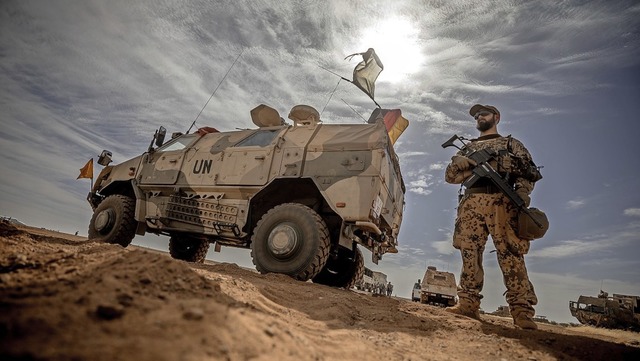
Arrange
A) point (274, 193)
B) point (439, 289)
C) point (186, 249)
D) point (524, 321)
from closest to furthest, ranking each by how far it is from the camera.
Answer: point (524, 321) < point (274, 193) < point (186, 249) < point (439, 289)

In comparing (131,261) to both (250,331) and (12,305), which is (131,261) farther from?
(250,331)

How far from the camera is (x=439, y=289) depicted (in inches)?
530

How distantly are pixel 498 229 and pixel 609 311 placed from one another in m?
18.1

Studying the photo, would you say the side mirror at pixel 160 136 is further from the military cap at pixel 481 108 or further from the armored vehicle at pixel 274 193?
the military cap at pixel 481 108

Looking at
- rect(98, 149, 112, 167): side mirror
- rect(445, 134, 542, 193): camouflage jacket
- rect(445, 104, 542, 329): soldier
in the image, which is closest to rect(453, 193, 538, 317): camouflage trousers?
rect(445, 104, 542, 329): soldier

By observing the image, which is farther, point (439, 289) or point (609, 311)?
point (609, 311)

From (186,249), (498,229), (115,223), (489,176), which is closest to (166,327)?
(498,229)

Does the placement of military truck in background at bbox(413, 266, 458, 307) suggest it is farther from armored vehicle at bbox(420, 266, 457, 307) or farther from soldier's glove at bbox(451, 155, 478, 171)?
soldier's glove at bbox(451, 155, 478, 171)

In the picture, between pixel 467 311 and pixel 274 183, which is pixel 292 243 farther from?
pixel 467 311

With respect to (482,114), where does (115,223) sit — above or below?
below

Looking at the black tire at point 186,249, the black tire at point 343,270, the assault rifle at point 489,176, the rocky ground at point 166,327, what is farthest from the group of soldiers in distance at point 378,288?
the rocky ground at point 166,327

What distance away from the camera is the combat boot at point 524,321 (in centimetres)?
304

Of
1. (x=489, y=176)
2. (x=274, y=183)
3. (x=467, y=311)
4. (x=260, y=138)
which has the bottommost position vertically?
(x=467, y=311)

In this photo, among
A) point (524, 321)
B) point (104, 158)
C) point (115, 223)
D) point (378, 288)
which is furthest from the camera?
point (378, 288)
